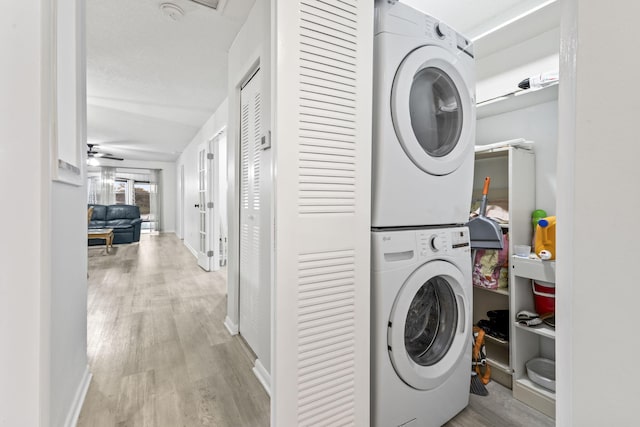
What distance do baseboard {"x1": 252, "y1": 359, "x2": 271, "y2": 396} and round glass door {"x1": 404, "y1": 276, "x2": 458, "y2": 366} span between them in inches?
32.8

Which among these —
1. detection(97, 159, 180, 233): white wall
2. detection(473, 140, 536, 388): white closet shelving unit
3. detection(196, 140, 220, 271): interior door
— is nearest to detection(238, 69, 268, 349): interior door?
detection(473, 140, 536, 388): white closet shelving unit

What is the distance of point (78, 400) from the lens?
1381 millimetres

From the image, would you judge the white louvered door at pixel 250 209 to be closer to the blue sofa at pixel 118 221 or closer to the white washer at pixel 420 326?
the white washer at pixel 420 326

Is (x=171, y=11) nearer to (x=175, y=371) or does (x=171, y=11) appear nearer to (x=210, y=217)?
(x=175, y=371)

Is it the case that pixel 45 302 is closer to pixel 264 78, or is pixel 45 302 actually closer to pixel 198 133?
pixel 264 78

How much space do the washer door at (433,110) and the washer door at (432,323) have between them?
50 cm

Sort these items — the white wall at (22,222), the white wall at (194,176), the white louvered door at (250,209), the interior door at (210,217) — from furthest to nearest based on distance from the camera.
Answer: the white wall at (194,176), the interior door at (210,217), the white louvered door at (250,209), the white wall at (22,222)

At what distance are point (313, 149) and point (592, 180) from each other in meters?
0.80

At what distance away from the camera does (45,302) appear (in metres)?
0.83

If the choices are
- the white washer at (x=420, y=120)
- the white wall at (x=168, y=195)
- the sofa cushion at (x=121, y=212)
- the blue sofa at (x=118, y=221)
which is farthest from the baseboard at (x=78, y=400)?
the white wall at (x=168, y=195)

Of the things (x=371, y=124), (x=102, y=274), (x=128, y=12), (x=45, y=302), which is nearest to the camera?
(x=45, y=302)

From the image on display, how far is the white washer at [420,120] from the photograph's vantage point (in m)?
1.11

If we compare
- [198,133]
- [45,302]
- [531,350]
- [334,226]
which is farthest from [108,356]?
[198,133]

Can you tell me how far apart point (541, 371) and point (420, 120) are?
5.15 ft
